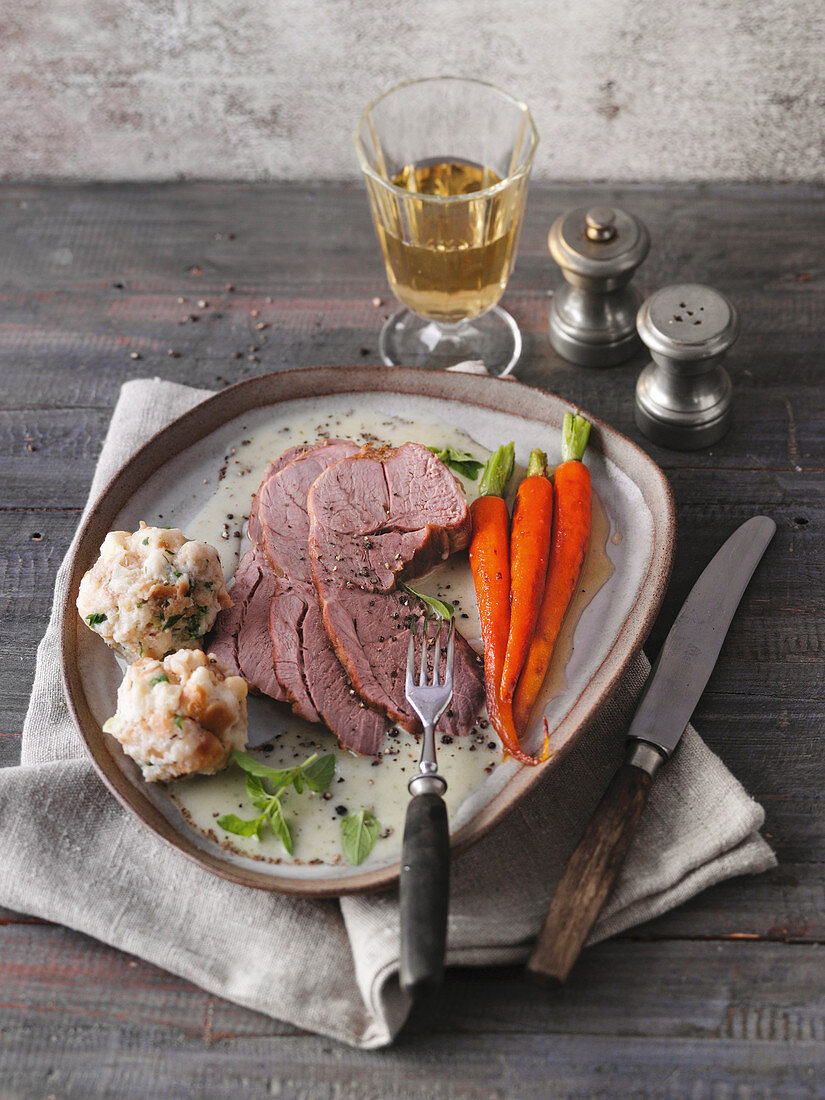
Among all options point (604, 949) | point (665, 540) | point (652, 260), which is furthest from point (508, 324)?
point (604, 949)

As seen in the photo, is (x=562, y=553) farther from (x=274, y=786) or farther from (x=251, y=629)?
(x=274, y=786)

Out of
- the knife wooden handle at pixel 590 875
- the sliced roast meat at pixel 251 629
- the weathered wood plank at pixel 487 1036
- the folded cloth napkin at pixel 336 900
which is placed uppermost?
the sliced roast meat at pixel 251 629

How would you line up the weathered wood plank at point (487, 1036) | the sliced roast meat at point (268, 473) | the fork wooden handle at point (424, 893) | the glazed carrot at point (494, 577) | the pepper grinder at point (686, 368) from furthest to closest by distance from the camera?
the pepper grinder at point (686, 368), the sliced roast meat at point (268, 473), the glazed carrot at point (494, 577), the weathered wood plank at point (487, 1036), the fork wooden handle at point (424, 893)

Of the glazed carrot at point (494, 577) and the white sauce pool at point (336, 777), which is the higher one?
the glazed carrot at point (494, 577)

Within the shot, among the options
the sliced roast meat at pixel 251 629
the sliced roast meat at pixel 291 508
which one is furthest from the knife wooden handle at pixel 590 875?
the sliced roast meat at pixel 291 508

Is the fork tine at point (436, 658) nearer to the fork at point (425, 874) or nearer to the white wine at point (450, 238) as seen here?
the fork at point (425, 874)

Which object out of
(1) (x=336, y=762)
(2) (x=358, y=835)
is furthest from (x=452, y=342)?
(2) (x=358, y=835)

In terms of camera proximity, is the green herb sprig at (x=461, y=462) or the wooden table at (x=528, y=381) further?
the green herb sprig at (x=461, y=462)

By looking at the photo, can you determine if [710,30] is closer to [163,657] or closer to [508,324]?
[508,324]
